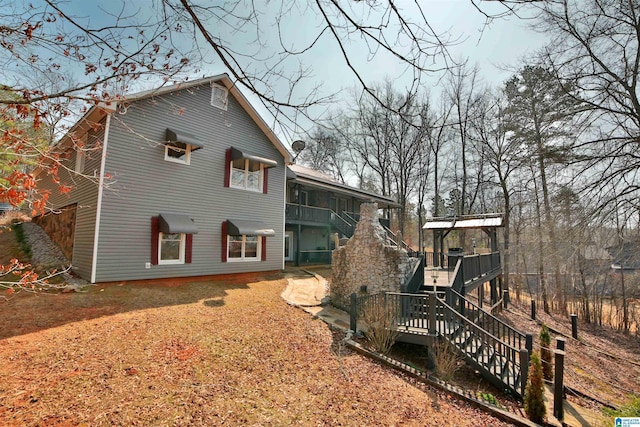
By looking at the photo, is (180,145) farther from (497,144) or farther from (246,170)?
(497,144)

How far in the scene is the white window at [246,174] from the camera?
1358 centimetres

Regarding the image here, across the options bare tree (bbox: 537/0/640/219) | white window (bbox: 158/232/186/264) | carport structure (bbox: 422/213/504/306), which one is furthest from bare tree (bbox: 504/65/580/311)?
Result: white window (bbox: 158/232/186/264)

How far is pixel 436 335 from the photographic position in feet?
23.1

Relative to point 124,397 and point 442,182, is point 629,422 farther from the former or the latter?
point 442,182

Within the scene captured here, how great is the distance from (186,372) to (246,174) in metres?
10.3

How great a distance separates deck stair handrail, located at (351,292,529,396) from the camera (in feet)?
21.4

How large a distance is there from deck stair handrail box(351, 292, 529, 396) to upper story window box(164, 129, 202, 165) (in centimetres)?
848

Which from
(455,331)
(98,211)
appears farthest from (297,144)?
(455,331)

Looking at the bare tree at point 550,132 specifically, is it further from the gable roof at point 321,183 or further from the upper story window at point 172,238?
the upper story window at point 172,238

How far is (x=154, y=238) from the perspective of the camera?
10.6 metres

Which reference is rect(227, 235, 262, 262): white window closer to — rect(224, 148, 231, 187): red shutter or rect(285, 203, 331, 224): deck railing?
rect(224, 148, 231, 187): red shutter

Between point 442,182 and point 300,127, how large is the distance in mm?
26322

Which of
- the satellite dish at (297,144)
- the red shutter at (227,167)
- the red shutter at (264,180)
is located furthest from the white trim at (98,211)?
the red shutter at (264,180)

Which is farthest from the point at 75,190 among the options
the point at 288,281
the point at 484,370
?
the point at 484,370
